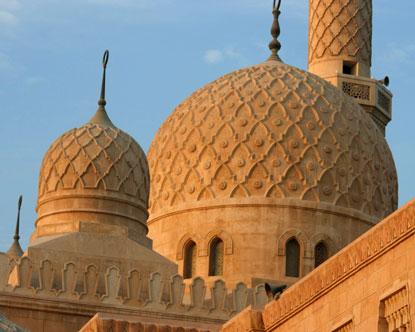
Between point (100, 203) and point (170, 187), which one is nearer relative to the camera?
point (100, 203)

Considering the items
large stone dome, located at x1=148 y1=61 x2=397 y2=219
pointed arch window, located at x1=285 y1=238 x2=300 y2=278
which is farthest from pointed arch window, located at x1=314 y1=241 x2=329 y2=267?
large stone dome, located at x1=148 y1=61 x2=397 y2=219

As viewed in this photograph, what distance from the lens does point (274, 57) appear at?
30.8 m

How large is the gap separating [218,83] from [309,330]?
640 inches

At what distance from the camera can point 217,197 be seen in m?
28.2

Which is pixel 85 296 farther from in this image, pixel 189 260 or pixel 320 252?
pixel 320 252

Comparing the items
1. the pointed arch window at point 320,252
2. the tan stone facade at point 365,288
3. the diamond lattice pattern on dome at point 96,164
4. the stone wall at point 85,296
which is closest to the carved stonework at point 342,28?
the pointed arch window at point 320,252

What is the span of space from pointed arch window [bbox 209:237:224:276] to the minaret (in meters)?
5.10

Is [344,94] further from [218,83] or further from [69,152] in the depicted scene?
[69,152]

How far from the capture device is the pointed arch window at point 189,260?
91.5 feet

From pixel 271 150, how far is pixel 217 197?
3.96 feet

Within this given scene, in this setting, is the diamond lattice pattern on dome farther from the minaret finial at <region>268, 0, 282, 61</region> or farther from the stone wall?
the minaret finial at <region>268, 0, 282, 61</region>

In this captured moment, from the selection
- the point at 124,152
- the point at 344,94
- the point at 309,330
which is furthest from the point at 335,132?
the point at 309,330

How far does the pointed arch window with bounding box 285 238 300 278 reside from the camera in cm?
2761

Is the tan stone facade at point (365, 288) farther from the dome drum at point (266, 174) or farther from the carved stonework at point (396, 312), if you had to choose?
the dome drum at point (266, 174)
